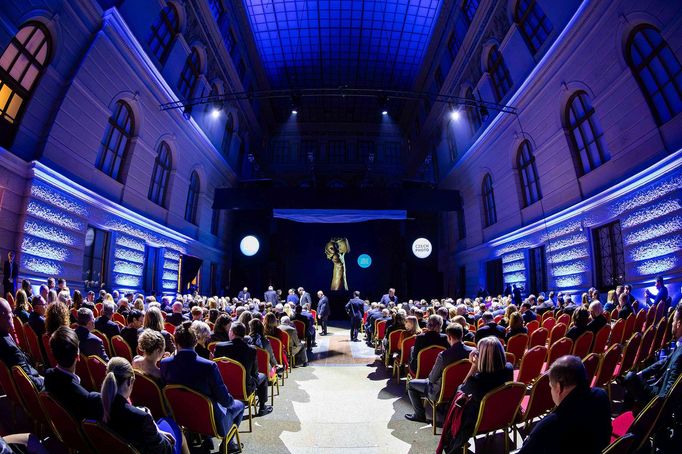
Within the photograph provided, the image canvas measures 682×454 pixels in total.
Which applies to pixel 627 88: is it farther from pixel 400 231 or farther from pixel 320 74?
pixel 320 74

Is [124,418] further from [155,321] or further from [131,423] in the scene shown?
[155,321]

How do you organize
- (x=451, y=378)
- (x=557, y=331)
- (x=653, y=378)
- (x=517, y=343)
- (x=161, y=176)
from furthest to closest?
(x=161, y=176) < (x=557, y=331) < (x=517, y=343) < (x=451, y=378) < (x=653, y=378)

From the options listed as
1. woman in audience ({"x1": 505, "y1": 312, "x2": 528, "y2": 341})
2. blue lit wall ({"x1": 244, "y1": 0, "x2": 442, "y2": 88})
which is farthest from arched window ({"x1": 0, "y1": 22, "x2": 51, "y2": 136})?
blue lit wall ({"x1": 244, "y1": 0, "x2": 442, "y2": 88})

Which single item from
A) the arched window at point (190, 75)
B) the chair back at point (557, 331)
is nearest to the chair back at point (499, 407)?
the chair back at point (557, 331)

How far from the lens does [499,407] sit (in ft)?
10.8

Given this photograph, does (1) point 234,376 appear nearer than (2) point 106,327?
Result: Yes

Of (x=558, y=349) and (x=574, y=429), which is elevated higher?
(x=558, y=349)

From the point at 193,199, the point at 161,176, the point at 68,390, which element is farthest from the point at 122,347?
the point at 193,199

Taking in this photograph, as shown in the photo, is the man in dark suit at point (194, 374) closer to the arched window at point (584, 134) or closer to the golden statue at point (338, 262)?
the arched window at point (584, 134)

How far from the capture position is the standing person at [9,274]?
8.31m

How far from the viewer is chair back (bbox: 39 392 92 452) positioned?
2508 millimetres

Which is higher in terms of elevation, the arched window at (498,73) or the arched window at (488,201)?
the arched window at (498,73)

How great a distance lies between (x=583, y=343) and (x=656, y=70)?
8203mm

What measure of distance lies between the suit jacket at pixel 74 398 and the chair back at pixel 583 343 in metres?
5.70
